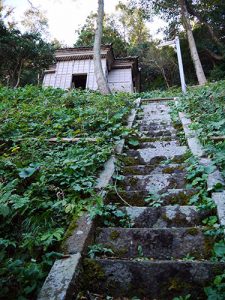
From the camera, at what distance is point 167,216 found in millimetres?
2900

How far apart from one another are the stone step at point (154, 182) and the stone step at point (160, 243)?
982mm

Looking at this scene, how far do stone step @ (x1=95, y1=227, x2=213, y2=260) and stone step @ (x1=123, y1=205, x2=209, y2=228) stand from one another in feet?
0.93

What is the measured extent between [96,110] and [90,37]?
17.8 metres

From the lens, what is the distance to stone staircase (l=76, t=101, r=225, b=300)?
2.06 metres

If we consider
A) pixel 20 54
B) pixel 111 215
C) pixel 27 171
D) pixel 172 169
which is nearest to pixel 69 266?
pixel 111 215

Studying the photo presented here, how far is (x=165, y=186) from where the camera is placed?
3.61 meters

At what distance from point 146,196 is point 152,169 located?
0.79 meters

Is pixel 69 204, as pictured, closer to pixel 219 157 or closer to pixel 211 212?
pixel 211 212

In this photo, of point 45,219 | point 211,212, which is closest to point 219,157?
point 211,212

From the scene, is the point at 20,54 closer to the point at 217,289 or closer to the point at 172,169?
the point at 172,169

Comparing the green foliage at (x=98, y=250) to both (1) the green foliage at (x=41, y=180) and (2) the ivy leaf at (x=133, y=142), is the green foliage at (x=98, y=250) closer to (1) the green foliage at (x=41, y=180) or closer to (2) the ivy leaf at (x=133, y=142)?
(1) the green foliage at (x=41, y=180)

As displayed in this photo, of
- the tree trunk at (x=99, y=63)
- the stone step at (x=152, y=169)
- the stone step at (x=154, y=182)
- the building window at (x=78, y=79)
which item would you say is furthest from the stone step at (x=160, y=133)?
the building window at (x=78, y=79)

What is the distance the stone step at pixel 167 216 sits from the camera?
2832mm

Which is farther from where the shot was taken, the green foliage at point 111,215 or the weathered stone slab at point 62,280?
the green foliage at point 111,215
